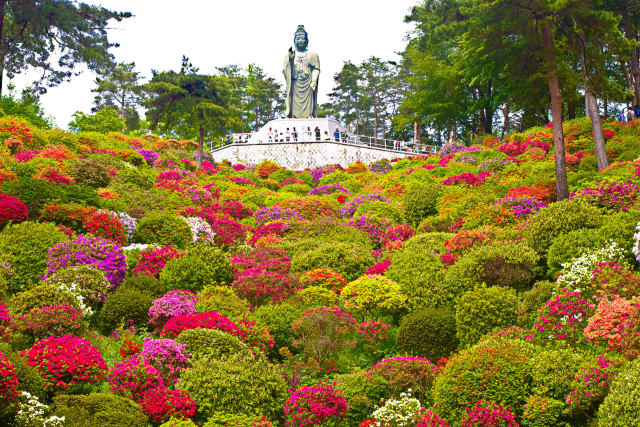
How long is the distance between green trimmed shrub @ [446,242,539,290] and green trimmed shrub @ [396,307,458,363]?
1.54 metres

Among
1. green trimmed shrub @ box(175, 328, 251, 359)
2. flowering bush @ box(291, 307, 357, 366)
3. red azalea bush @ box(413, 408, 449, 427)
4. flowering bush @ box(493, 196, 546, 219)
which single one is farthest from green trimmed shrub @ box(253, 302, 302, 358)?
flowering bush @ box(493, 196, 546, 219)

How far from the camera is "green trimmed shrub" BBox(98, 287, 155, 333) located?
13.8 m

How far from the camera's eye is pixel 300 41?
157 feet

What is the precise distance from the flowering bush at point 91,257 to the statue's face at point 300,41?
3495 cm

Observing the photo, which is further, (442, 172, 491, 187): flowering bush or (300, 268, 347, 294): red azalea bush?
(442, 172, 491, 187): flowering bush

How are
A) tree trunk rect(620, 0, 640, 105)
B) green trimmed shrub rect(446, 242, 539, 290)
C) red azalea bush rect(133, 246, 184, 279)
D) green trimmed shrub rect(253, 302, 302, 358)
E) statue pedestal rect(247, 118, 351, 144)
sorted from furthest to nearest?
1. statue pedestal rect(247, 118, 351, 144)
2. tree trunk rect(620, 0, 640, 105)
3. red azalea bush rect(133, 246, 184, 279)
4. green trimmed shrub rect(446, 242, 539, 290)
5. green trimmed shrub rect(253, 302, 302, 358)

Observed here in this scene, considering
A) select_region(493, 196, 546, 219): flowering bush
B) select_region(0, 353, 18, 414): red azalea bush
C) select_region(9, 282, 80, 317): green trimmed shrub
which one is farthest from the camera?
select_region(493, 196, 546, 219): flowering bush

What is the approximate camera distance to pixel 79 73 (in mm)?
26922

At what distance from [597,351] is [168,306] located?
889 centimetres

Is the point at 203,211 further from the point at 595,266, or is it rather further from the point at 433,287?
the point at 595,266

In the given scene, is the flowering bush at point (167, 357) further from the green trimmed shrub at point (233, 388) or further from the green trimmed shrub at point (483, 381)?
the green trimmed shrub at point (483, 381)

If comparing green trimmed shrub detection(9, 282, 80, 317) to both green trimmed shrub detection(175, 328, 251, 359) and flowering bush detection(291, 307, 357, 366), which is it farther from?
flowering bush detection(291, 307, 357, 366)

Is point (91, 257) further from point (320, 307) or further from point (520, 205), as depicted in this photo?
point (520, 205)

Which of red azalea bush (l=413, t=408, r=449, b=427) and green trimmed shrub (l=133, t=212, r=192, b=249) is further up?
green trimmed shrub (l=133, t=212, r=192, b=249)
